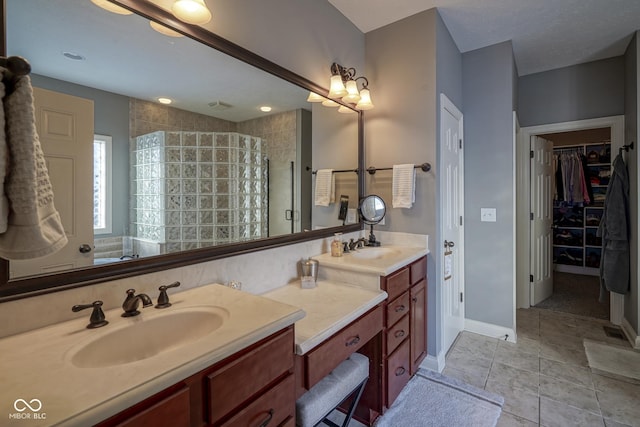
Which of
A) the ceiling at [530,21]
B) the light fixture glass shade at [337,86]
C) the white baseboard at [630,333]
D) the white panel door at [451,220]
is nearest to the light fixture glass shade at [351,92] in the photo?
the light fixture glass shade at [337,86]

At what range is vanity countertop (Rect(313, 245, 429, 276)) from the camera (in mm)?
1666

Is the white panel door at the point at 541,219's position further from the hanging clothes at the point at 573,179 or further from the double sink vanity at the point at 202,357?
the double sink vanity at the point at 202,357

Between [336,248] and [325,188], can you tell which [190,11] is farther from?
[336,248]

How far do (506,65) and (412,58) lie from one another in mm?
1095

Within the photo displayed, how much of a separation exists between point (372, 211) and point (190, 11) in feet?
5.71

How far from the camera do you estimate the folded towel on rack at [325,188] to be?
2.06 m

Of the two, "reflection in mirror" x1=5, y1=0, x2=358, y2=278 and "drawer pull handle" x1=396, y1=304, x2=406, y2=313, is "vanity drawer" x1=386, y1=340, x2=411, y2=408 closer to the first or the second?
"drawer pull handle" x1=396, y1=304, x2=406, y2=313

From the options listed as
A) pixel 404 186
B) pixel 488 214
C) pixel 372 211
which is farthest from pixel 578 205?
pixel 372 211

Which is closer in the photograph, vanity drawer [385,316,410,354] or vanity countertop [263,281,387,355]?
vanity countertop [263,281,387,355]

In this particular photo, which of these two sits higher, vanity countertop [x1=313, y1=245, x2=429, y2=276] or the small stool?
vanity countertop [x1=313, y1=245, x2=429, y2=276]

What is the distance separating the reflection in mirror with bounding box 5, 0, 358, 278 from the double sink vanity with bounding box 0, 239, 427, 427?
0.89ft

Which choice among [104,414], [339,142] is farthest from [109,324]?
[339,142]

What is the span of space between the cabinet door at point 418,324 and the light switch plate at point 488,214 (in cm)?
115

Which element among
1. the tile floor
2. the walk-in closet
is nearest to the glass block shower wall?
the tile floor
